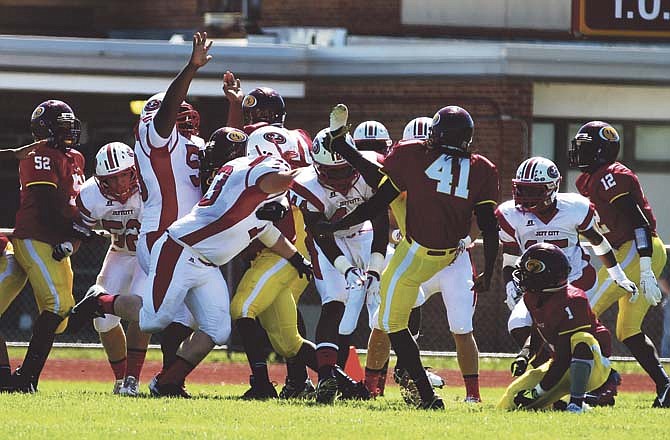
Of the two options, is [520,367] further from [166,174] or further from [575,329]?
[166,174]

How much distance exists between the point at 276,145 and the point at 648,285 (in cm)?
287

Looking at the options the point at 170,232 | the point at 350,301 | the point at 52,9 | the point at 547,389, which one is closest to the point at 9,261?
the point at 170,232

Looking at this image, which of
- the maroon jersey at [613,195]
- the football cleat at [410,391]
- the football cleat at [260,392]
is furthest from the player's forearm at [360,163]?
the maroon jersey at [613,195]

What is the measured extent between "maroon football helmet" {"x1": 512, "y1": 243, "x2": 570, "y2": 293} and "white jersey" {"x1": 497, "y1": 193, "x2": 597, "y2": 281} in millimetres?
1187

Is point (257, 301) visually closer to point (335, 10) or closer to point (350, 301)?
point (350, 301)

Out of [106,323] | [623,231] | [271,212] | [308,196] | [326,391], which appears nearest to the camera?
[271,212]

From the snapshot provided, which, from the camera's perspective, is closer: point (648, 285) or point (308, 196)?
point (308, 196)

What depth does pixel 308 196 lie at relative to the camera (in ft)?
33.5

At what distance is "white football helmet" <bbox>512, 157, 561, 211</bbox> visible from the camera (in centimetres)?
1047

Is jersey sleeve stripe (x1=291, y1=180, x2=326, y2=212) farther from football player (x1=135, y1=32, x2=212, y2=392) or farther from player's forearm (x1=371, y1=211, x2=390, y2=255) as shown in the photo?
football player (x1=135, y1=32, x2=212, y2=392)

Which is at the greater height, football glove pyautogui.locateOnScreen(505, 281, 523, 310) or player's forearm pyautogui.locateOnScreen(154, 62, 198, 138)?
player's forearm pyautogui.locateOnScreen(154, 62, 198, 138)

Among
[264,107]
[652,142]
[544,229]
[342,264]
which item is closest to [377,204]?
[342,264]

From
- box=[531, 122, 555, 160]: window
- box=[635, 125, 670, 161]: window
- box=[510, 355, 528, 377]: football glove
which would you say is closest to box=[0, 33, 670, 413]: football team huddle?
box=[510, 355, 528, 377]: football glove

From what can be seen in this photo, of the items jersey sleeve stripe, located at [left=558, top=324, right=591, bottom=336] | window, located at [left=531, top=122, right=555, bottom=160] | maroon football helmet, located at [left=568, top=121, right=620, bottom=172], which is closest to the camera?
jersey sleeve stripe, located at [left=558, top=324, right=591, bottom=336]
